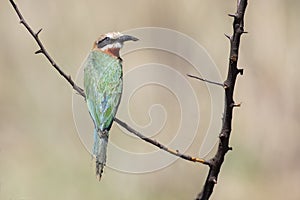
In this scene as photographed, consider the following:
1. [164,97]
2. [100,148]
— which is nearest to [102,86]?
[100,148]

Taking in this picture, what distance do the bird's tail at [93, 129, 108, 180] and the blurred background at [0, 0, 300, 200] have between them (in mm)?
2414

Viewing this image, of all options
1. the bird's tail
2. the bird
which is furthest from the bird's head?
the bird's tail

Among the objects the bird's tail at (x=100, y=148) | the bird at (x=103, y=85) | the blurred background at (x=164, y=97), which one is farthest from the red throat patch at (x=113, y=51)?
the blurred background at (x=164, y=97)

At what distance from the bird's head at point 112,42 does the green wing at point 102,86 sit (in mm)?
17

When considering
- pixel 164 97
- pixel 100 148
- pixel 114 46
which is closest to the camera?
pixel 100 148

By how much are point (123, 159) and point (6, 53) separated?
865 millimetres

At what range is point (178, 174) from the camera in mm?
3699

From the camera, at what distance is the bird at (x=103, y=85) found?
3.64ft

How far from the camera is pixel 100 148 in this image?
1079 millimetres

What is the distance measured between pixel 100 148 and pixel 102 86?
15cm

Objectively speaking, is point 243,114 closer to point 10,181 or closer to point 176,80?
point 176,80

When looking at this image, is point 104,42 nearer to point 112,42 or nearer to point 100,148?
point 112,42

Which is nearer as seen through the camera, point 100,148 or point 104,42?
point 100,148

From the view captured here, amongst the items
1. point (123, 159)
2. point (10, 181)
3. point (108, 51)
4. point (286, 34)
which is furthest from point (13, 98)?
point (108, 51)
